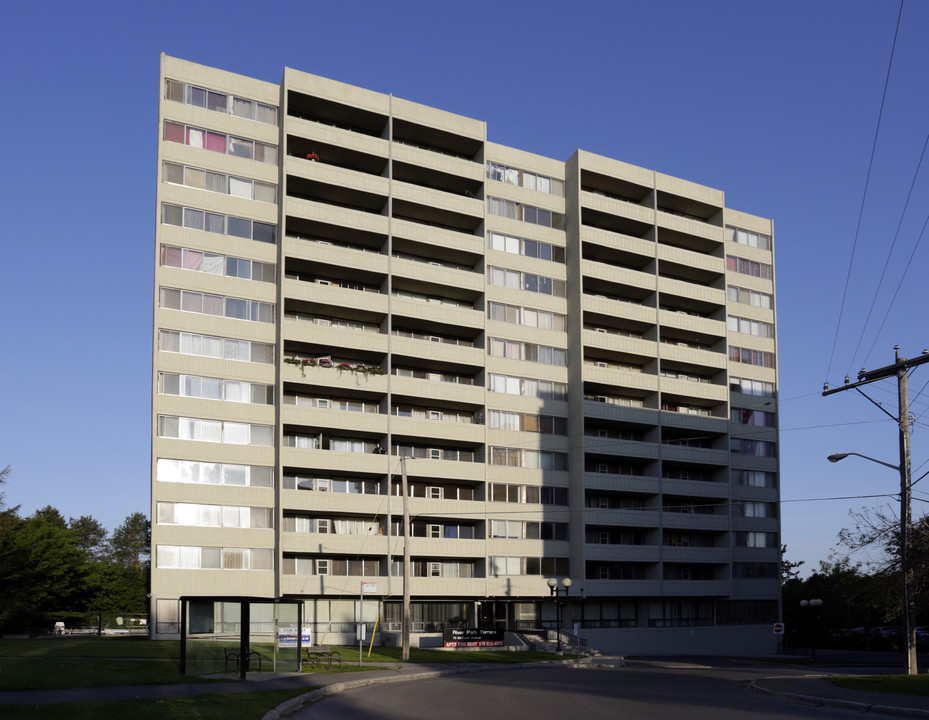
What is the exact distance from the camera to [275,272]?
6562 cm

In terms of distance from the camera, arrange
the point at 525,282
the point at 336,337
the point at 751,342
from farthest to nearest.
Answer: the point at 751,342
the point at 525,282
the point at 336,337

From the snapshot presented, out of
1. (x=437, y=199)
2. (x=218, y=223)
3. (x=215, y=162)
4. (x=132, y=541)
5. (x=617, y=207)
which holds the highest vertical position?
(x=617, y=207)

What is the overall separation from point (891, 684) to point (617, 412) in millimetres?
44657

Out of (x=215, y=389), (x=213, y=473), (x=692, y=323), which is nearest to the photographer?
(x=213, y=473)

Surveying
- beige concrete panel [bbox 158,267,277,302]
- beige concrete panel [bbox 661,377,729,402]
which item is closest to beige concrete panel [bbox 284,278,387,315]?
beige concrete panel [bbox 158,267,277,302]

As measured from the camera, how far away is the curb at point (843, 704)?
78.5ft

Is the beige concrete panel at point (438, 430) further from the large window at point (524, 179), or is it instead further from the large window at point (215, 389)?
the large window at point (524, 179)

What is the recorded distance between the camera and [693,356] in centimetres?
8231

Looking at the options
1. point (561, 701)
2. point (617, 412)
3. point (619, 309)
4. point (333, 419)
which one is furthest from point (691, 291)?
point (561, 701)

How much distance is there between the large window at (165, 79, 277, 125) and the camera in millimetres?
64250

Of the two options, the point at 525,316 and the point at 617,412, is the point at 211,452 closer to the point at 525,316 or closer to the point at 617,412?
the point at 525,316

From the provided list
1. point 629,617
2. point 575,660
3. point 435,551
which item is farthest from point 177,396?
point 629,617

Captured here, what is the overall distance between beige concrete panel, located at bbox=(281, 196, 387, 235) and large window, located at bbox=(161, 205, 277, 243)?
2040mm

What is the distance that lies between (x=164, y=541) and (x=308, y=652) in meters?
19.9
